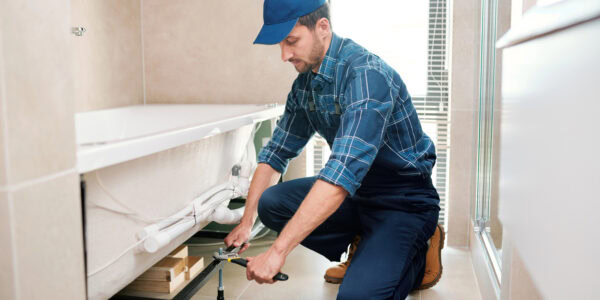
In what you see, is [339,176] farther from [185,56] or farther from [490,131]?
[185,56]

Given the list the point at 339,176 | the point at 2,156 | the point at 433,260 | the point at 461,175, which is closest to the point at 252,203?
the point at 339,176

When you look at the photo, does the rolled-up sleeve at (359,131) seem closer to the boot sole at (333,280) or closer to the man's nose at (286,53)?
the man's nose at (286,53)

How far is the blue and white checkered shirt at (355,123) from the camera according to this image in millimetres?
1390

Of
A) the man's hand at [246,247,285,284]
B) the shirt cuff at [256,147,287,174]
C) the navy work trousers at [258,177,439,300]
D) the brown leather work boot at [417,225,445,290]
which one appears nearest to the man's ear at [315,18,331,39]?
the shirt cuff at [256,147,287,174]

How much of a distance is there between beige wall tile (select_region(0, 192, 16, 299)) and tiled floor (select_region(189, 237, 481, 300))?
1300mm

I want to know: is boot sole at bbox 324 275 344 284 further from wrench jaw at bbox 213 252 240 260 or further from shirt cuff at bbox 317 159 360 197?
shirt cuff at bbox 317 159 360 197

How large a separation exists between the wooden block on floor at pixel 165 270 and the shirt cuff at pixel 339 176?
79cm

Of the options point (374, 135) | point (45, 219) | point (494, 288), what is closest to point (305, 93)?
point (374, 135)

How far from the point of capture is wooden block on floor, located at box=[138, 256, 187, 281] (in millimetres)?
1835

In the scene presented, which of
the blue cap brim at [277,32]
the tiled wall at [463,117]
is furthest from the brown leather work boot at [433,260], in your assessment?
the blue cap brim at [277,32]

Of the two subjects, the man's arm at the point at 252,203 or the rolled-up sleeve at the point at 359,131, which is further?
the man's arm at the point at 252,203

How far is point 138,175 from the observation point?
56.7 inches

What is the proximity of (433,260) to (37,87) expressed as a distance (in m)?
1.62

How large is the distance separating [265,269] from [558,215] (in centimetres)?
86
